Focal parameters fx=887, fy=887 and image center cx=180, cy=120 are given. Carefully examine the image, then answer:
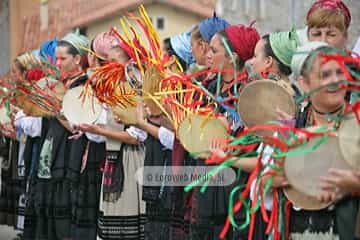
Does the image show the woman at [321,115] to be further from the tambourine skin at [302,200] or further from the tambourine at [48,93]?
the tambourine at [48,93]

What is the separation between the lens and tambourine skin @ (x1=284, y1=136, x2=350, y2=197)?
3.26m

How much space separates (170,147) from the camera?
5023mm

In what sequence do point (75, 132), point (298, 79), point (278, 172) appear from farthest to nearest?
point (75, 132)
point (298, 79)
point (278, 172)

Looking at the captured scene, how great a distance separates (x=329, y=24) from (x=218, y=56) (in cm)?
65

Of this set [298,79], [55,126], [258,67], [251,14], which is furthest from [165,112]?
[251,14]

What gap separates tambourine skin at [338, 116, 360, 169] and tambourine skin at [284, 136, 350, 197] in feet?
0.09

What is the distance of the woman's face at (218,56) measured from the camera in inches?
183

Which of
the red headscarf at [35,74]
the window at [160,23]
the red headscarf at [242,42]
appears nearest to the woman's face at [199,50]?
the red headscarf at [242,42]

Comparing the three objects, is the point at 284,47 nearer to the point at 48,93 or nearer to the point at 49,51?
the point at 48,93

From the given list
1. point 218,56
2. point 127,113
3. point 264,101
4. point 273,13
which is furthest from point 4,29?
point 264,101

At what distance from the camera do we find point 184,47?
5516 mm

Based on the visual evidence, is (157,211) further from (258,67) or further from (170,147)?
(258,67)

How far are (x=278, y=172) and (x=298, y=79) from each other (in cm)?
47

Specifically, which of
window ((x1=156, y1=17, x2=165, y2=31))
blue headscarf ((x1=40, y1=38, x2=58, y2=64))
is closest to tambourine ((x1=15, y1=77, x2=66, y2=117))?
blue headscarf ((x1=40, y1=38, x2=58, y2=64))
